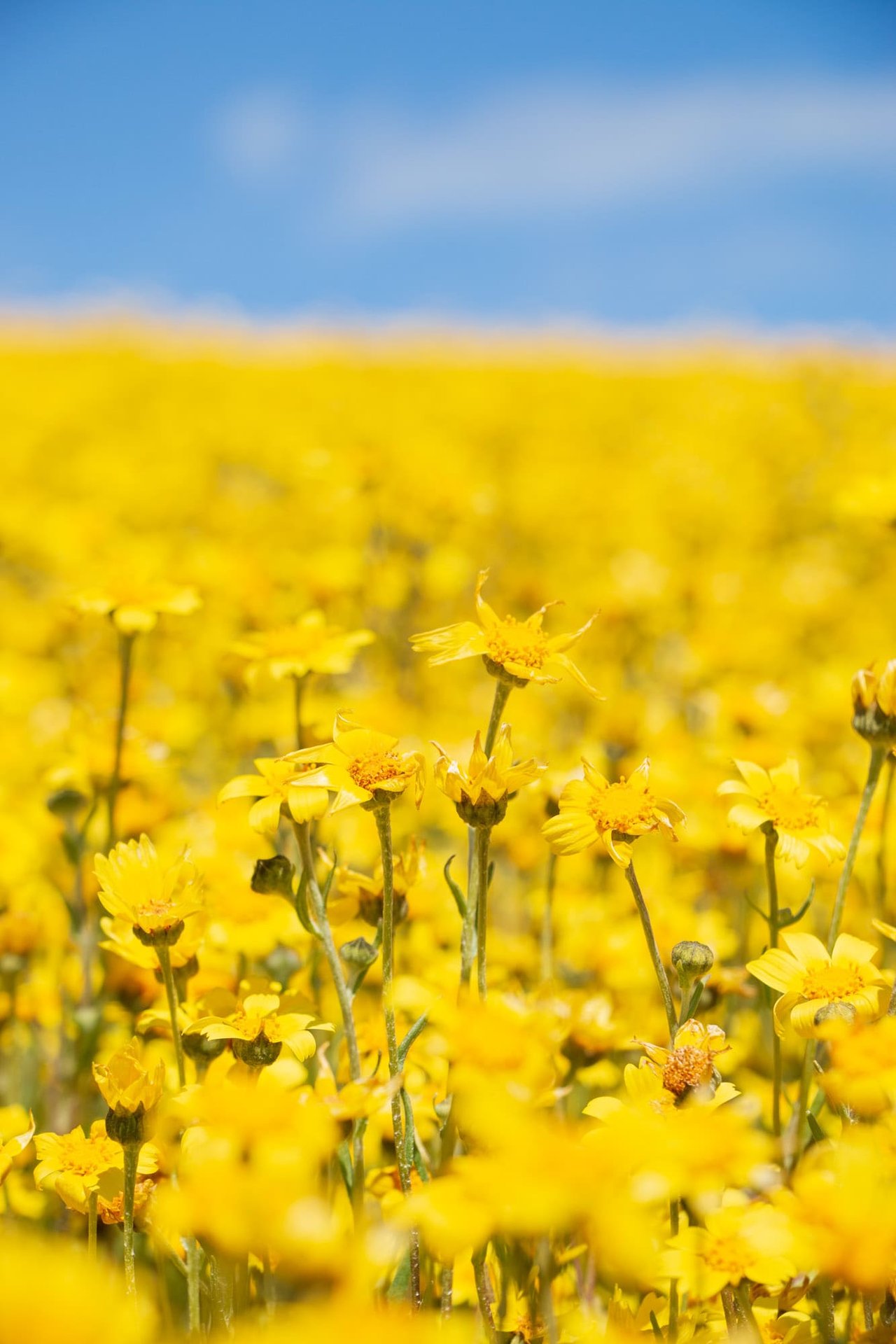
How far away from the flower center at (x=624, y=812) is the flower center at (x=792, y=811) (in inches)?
12.0

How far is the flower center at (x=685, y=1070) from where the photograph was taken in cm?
107

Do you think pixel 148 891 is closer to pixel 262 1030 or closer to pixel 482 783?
pixel 262 1030

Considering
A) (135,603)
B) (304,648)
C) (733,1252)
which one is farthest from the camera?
(135,603)

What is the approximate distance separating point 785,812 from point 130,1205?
1021 millimetres

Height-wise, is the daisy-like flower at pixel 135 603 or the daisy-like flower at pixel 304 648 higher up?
the daisy-like flower at pixel 135 603

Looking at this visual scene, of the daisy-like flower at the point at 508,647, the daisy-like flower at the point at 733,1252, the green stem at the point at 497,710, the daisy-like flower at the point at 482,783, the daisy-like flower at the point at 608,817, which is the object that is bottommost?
the daisy-like flower at the point at 733,1252

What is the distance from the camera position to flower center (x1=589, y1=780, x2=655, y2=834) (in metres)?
1.25

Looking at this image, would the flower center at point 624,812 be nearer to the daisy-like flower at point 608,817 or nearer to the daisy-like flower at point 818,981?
the daisy-like flower at point 608,817

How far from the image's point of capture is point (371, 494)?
3.75m

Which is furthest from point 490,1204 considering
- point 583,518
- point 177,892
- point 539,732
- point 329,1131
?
point 583,518

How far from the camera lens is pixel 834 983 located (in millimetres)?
1222

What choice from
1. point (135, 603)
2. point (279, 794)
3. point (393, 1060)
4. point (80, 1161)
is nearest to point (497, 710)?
point (279, 794)

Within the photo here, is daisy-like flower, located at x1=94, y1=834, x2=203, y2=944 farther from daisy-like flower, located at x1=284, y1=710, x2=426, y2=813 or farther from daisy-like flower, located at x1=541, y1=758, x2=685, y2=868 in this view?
daisy-like flower, located at x1=541, y1=758, x2=685, y2=868

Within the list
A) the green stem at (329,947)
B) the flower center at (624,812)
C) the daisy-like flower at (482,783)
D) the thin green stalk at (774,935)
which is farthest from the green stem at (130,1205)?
the thin green stalk at (774,935)
